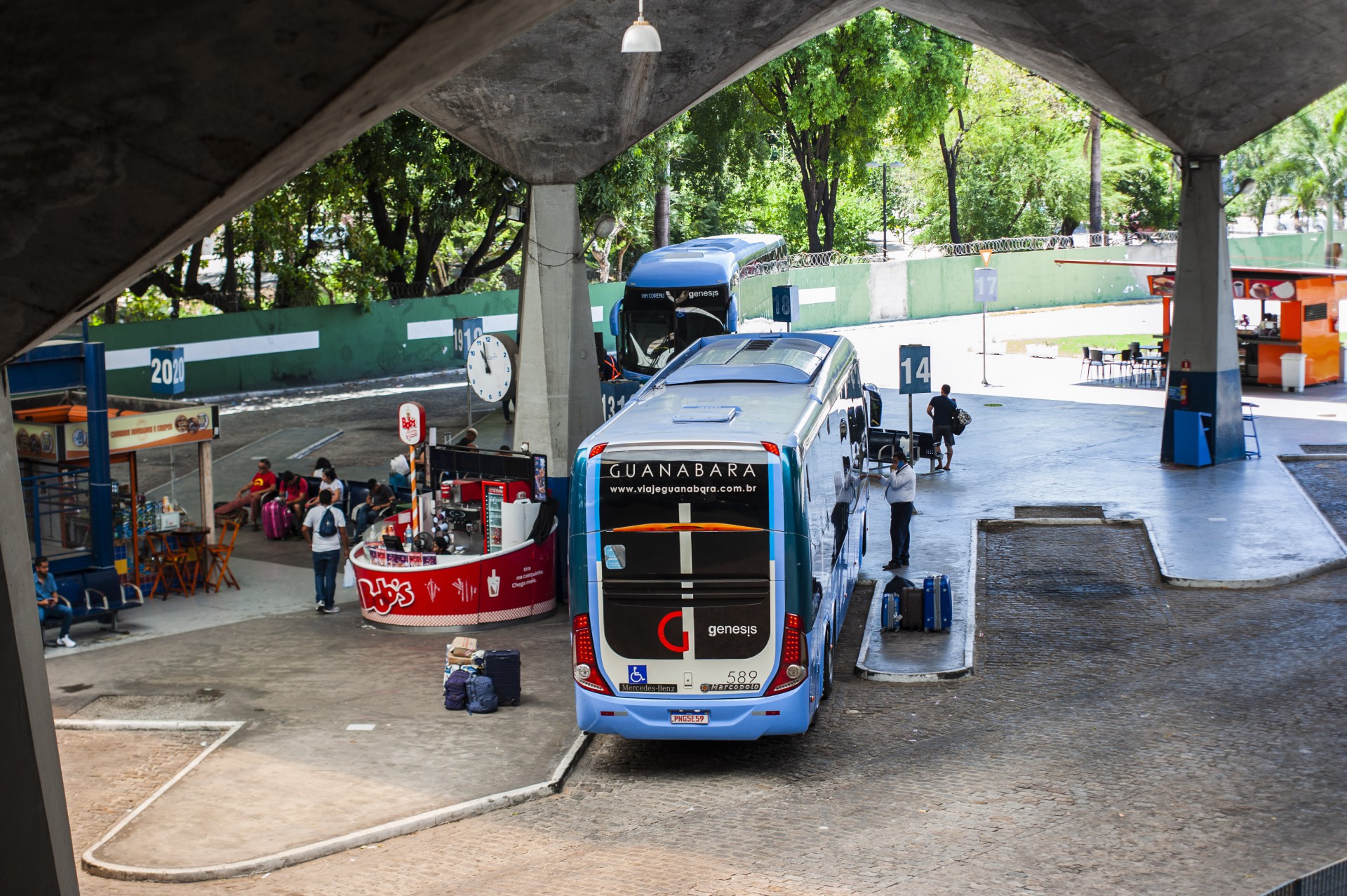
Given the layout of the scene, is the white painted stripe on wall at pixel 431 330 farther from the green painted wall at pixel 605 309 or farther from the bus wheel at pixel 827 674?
the bus wheel at pixel 827 674

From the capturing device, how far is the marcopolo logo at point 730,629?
12930mm

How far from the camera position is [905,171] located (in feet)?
310

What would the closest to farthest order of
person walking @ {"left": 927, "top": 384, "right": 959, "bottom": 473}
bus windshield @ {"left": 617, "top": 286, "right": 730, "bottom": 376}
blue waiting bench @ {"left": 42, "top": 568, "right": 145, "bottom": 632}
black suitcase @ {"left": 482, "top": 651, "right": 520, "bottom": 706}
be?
black suitcase @ {"left": 482, "top": 651, "right": 520, "bottom": 706}
blue waiting bench @ {"left": 42, "top": 568, "right": 145, "bottom": 632}
person walking @ {"left": 927, "top": 384, "right": 959, "bottom": 473}
bus windshield @ {"left": 617, "top": 286, "right": 730, "bottom": 376}

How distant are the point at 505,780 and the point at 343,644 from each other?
230 inches

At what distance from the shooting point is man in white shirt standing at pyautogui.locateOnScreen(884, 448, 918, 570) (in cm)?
1964

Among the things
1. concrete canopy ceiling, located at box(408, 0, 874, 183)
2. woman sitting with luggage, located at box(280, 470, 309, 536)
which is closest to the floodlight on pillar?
concrete canopy ceiling, located at box(408, 0, 874, 183)

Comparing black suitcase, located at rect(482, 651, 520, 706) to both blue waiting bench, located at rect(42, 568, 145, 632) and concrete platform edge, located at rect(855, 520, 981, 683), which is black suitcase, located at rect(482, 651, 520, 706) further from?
blue waiting bench, located at rect(42, 568, 145, 632)

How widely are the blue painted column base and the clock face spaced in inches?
541

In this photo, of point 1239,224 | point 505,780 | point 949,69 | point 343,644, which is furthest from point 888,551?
point 1239,224

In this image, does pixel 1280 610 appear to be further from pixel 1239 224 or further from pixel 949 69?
pixel 1239 224

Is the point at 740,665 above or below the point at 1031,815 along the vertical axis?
above

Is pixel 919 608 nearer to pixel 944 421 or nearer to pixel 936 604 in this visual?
pixel 936 604

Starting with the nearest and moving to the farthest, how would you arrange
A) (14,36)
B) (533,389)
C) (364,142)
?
(14,36) < (533,389) < (364,142)

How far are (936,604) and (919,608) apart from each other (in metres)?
0.22
